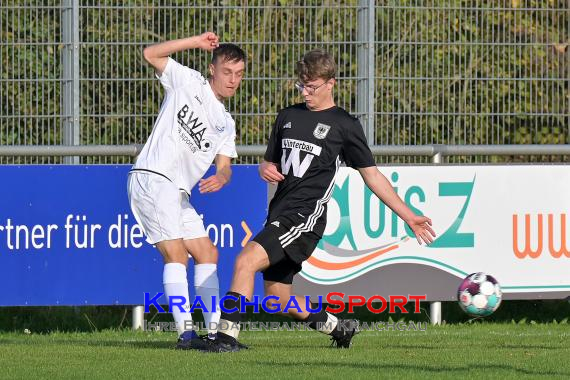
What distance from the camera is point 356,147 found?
859cm

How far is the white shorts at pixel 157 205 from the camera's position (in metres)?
8.84

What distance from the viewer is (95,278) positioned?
34.7 feet

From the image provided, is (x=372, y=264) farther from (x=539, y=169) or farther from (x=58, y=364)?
(x=58, y=364)

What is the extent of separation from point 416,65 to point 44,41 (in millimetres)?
3350

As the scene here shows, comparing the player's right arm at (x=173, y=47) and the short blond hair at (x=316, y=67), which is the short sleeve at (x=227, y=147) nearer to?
the player's right arm at (x=173, y=47)

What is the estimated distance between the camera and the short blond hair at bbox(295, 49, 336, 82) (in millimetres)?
8477

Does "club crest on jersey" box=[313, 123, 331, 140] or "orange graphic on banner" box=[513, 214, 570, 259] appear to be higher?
"club crest on jersey" box=[313, 123, 331, 140]

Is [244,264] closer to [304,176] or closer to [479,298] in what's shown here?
[304,176]

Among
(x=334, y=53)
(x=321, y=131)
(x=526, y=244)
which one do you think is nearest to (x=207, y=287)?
(x=321, y=131)

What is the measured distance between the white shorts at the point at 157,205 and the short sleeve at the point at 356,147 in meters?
1.20

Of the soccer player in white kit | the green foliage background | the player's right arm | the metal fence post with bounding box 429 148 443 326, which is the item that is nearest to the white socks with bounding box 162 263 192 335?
the soccer player in white kit

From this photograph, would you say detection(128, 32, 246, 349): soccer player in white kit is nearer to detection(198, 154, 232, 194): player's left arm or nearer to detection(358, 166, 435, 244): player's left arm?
detection(198, 154, 232, 194): player's left arm

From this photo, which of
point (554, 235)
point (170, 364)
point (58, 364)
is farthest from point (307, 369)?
point (554, 235)

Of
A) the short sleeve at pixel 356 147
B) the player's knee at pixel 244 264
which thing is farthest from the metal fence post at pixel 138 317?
the short sleeve at pixel 356 147
